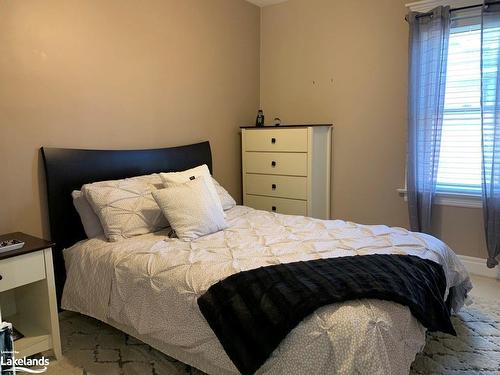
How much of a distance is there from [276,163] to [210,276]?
2011 mm

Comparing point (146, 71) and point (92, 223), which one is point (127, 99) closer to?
point (146, 71)

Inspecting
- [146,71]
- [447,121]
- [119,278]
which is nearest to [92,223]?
[119,278]

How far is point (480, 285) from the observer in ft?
9.80

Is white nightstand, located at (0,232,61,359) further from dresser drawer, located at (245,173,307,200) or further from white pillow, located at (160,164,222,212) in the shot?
dresser drawer, located at (245,173,307,200)

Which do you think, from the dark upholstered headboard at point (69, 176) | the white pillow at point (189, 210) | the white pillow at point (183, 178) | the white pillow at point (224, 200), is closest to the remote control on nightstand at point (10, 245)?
the dark upholstered headboard at point (69, 176)

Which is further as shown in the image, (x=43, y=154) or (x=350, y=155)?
(x=350, y=155)

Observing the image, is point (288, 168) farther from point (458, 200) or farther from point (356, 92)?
point (458, 200)

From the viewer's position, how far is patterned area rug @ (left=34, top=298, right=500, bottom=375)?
195 cm

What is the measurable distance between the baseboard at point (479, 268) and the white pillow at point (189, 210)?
2.19 meters

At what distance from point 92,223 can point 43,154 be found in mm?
518

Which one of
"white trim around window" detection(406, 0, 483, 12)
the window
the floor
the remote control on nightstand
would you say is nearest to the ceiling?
"white trim around window" detection(406, 0, 483, 12)

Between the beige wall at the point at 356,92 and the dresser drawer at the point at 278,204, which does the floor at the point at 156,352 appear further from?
the dresser drawer at the point at 278,204

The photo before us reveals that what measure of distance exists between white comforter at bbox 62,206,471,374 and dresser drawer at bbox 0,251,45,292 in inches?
11.1

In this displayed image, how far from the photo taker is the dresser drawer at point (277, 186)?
3514mm
